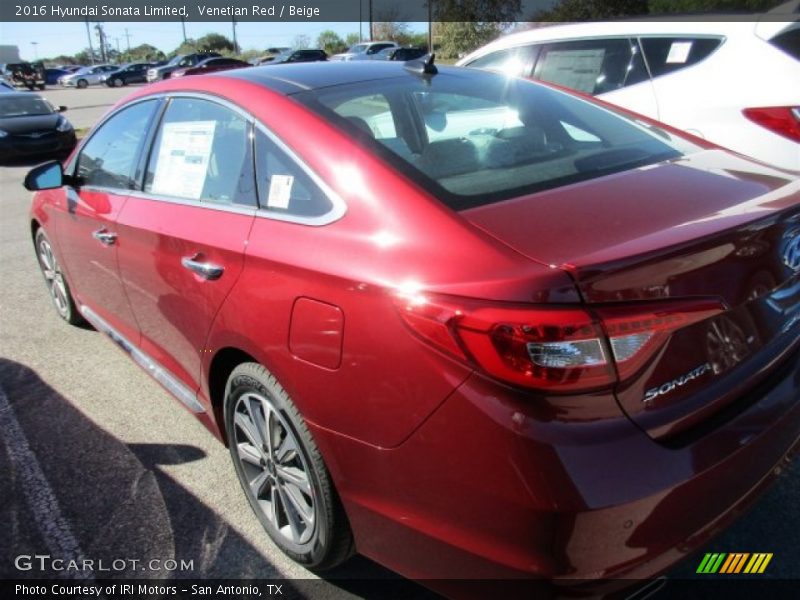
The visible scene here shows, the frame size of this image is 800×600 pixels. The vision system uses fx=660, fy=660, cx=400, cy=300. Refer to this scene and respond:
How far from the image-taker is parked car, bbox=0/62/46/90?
45062 millimetres

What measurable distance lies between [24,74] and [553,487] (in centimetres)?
5347

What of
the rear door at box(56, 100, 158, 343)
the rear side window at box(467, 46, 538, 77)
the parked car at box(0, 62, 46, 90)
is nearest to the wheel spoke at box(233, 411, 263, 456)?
the rear door at box(56, 100, 158, 343)

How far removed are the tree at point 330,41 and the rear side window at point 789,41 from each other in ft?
195

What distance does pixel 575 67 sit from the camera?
5.18 meters

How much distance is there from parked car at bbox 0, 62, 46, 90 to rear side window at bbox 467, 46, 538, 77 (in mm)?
→ 48474

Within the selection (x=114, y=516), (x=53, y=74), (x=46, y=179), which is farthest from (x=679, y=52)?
(x=53, y=74)

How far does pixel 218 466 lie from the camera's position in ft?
9.63

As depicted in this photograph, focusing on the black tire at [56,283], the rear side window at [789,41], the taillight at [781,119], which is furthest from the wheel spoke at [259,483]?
the rear side window at [789,41]

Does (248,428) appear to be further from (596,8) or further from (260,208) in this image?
(596,8)

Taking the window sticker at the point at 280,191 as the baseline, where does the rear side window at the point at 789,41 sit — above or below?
above

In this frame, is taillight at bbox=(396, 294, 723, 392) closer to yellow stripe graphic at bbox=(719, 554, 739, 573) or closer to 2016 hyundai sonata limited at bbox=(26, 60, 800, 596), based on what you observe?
2016 hyundai sonata limited at bbox=(26, 60, 800, 596)

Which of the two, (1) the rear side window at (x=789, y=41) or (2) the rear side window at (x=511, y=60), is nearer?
(1) the rear side window at (x=789, y=41)

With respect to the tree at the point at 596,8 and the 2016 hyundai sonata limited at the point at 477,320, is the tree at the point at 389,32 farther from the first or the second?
the 2016 hyundai sonata limited at the point at 477,320

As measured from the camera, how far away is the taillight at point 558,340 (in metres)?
1.48
